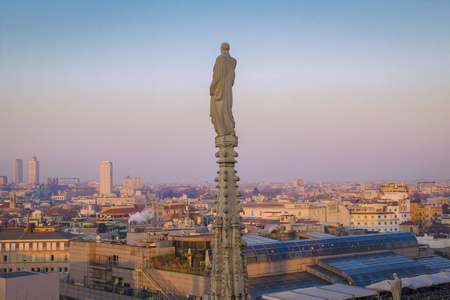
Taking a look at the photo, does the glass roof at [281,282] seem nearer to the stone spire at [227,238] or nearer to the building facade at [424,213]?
the stone spire at [227,238]

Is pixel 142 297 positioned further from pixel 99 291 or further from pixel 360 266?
pixel 360 266

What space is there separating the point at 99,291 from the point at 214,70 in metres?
31.5

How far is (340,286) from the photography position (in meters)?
30.4

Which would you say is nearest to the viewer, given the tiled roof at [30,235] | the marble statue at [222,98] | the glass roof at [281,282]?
the marble statue at [222,98]

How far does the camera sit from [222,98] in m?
9.97

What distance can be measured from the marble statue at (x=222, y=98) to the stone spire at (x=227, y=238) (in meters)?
0.18

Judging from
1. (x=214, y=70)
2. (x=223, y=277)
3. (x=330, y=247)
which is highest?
(x=214, y=70)

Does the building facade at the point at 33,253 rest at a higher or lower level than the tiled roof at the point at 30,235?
lower

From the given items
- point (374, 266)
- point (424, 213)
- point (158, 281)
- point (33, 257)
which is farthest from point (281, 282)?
point (424, 213)

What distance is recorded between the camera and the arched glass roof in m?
35.0

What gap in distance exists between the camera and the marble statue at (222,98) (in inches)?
391

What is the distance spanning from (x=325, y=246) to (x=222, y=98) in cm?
3009

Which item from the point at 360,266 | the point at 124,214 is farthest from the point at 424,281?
the point at 124,214

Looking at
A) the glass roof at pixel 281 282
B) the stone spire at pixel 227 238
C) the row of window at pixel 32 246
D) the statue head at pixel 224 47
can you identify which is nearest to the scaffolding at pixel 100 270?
the glass roof at pixel 281 282
